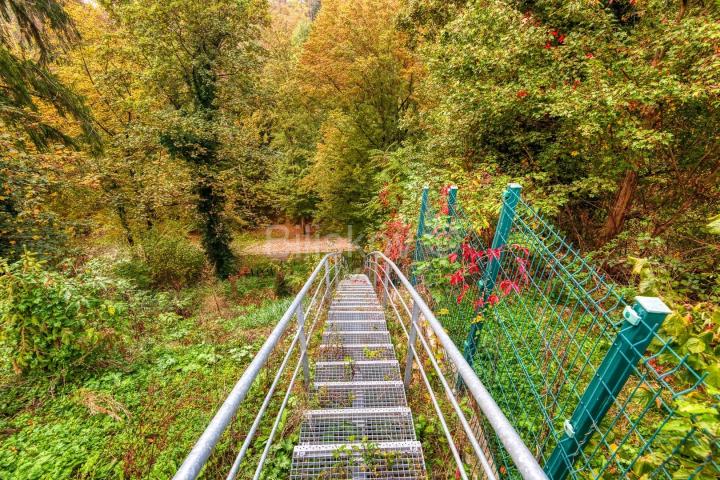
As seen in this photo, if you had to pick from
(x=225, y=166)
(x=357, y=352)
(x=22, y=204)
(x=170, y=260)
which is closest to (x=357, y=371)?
(x=357, y=352)

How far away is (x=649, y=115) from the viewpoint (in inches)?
183

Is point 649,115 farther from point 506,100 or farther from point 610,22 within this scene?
point 506,100

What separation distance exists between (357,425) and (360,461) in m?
0.30

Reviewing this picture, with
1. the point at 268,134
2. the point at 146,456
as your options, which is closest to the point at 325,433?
the point at 146,456

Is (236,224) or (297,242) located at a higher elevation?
(236,224)

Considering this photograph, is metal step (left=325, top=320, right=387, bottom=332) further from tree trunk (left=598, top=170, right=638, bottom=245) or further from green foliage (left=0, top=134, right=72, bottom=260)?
green foliage (left=0, top=134, right=72, bottom=260)

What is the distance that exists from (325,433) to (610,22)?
6.99 metres

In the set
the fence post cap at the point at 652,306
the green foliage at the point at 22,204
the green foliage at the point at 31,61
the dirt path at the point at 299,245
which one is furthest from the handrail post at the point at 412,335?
the dirt path at the point at 299,245

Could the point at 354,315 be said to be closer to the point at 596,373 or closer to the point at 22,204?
the point at 596,373

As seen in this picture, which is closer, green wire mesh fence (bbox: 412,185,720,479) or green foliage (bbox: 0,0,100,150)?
green wire mesh fence (bbox: 412,185,720,479)

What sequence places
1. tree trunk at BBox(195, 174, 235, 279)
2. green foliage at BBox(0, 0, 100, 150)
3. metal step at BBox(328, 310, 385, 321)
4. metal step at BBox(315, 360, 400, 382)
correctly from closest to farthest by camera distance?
metal step at BBox(315, 360, 400, 382), metal step at BBox(328, 310, 385, 321), green foliage at BBox(0, 0, 100, 150), tree trunk at BBox(195, 174, 235, 279)

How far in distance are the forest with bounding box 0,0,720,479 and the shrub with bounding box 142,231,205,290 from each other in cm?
9

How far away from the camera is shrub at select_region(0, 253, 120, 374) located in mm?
3838

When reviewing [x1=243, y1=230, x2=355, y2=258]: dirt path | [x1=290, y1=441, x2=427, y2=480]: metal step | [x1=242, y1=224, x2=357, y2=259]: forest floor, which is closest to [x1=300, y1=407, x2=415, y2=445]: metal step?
[x1=290, y1=441, x2=427, y2=480]: metal step
